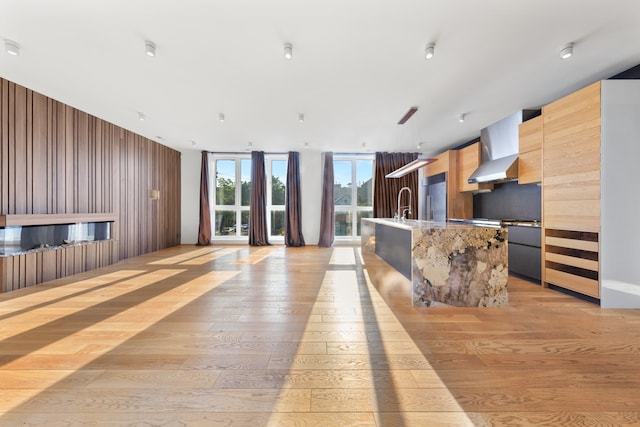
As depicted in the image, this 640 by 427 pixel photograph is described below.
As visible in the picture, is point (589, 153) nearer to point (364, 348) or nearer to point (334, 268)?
point (364, 348)

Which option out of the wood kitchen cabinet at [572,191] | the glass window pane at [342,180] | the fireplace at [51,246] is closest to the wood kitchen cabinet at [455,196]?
the wood kitchen cabinet at [572,191]

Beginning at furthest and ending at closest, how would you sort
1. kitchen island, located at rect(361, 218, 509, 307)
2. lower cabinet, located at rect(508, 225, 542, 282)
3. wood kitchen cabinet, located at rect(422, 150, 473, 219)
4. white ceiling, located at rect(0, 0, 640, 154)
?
wood kitchen cabinet, located at rect(422, 150, 473, 219)
lower cabinet, located at rect(508, 225, 542, 282)
kitchen island, located at rect(361, 218, 509, 307)
white ceiling, located at rect(0, 0, 640, 154)

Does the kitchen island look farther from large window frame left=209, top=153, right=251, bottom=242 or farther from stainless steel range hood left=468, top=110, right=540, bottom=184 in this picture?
large window frame left=209, top=153, right=251, bottom=242

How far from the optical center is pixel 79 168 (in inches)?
166

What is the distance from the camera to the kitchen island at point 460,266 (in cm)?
270

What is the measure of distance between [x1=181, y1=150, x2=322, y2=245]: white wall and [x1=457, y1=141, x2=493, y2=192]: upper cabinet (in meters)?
3.43

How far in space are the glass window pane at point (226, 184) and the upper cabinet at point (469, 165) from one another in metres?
5.76

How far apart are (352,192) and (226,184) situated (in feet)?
11.8

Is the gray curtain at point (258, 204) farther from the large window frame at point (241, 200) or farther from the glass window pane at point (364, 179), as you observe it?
the glass window pane at point (364, 179)

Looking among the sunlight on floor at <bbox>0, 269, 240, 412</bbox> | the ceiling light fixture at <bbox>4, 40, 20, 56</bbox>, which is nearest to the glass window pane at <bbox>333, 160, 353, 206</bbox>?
the sunlight on floor at <bbox>0, 269, 240, 412</bbox>

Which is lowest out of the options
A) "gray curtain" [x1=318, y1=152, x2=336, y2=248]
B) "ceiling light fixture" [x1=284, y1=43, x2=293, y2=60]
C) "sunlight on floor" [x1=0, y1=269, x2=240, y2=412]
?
"sunlight on floor" [x1=0, y1=269, x2=240, y2=412]

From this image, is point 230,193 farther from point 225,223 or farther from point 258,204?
point 258,204

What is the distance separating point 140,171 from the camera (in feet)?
18.9

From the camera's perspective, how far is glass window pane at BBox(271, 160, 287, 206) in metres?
7.66
